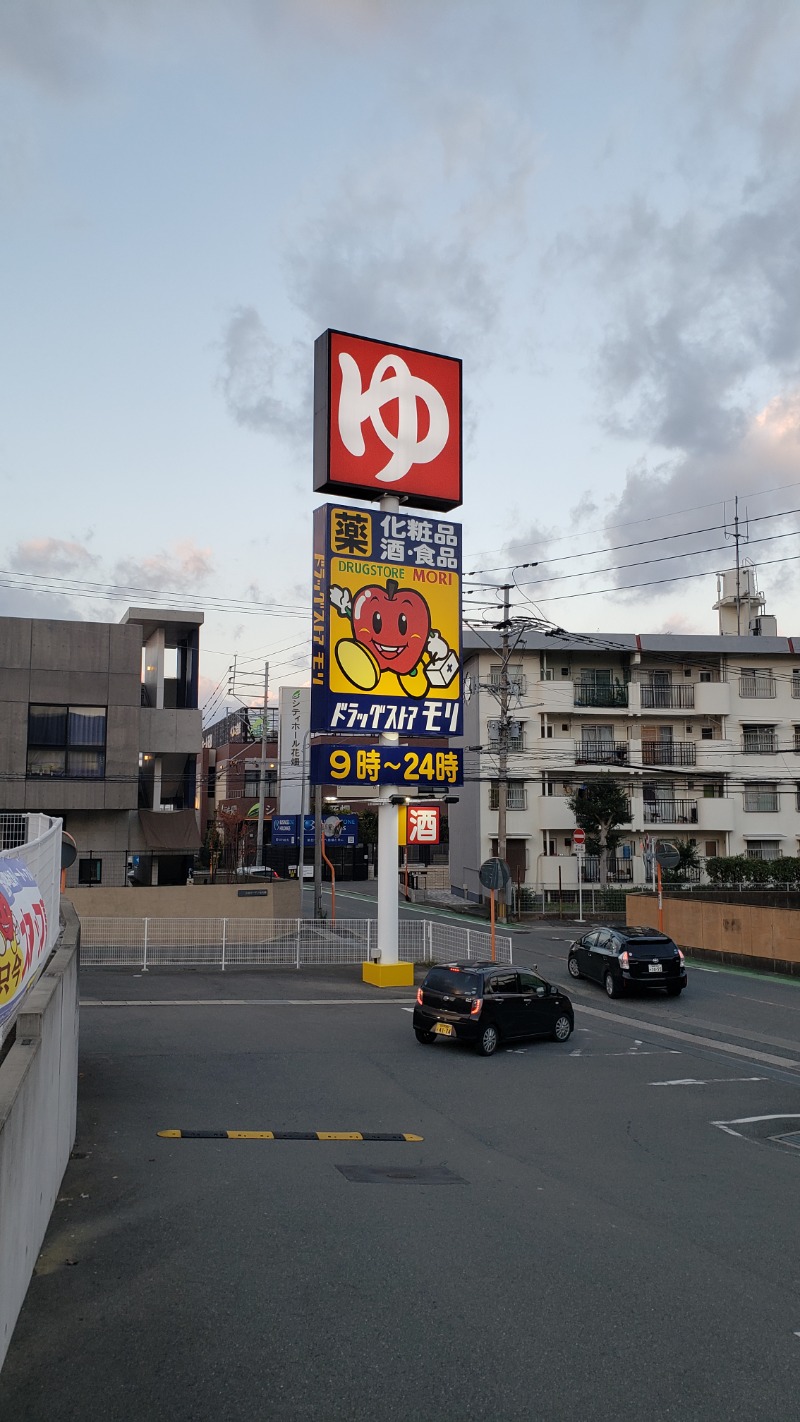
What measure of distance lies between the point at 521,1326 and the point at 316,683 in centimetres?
1725

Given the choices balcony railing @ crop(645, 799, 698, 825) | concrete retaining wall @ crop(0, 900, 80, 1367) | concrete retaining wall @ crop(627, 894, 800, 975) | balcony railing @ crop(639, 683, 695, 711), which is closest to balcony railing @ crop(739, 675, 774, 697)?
balcony railing @ crop(639, 683, 695, 711)

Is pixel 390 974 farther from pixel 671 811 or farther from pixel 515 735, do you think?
pixel 671 811

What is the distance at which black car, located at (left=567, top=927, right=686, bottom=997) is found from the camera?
25391 mm

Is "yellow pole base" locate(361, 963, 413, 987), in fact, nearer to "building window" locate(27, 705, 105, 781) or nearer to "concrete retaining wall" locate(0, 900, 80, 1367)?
"concrete retaining wall" locate(0, 900, 80, 1367)

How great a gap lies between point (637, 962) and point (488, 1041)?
28.0ft

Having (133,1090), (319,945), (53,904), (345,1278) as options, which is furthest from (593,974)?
(345,1278)

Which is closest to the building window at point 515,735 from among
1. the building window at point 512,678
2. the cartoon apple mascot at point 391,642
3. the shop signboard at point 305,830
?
the building window at point 512,678

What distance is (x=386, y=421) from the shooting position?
81.3 feet

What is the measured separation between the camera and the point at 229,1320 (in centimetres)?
703

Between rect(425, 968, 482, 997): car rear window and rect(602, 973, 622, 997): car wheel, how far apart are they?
822 centimetres

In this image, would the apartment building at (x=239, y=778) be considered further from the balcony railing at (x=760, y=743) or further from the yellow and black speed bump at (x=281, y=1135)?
the yellow and black speed bump at (x=281, y=1135)

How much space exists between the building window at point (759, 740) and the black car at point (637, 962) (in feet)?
112

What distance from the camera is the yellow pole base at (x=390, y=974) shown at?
25.6 meters

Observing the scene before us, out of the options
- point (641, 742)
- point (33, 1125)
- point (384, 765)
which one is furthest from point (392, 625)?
point (641, 742)
